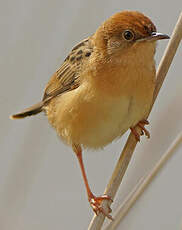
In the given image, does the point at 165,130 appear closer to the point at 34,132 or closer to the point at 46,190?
the point at 34,132

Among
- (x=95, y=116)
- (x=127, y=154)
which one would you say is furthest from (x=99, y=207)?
(x=95, y=116)

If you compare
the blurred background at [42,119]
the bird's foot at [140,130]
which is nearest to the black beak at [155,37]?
the blurred background at [42,119]

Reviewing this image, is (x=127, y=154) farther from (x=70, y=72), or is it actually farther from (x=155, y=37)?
(x=70, y=72)

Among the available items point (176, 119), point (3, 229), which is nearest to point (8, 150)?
point (3, 229)

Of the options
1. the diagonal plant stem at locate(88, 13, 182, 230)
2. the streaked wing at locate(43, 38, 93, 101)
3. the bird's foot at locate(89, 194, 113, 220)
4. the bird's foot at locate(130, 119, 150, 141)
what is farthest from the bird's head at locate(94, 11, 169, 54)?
the bird's foot at locate(89, 194, 113, 220)

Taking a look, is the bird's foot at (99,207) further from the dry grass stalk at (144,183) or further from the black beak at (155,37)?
the black beak at (155,37)

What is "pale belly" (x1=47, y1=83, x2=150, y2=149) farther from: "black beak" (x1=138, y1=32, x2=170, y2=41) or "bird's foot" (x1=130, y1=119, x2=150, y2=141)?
"black beak" (x1=138, y1=32, x2=170, y2=41)

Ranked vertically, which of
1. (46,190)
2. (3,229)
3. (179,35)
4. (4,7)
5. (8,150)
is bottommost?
(46,190)
